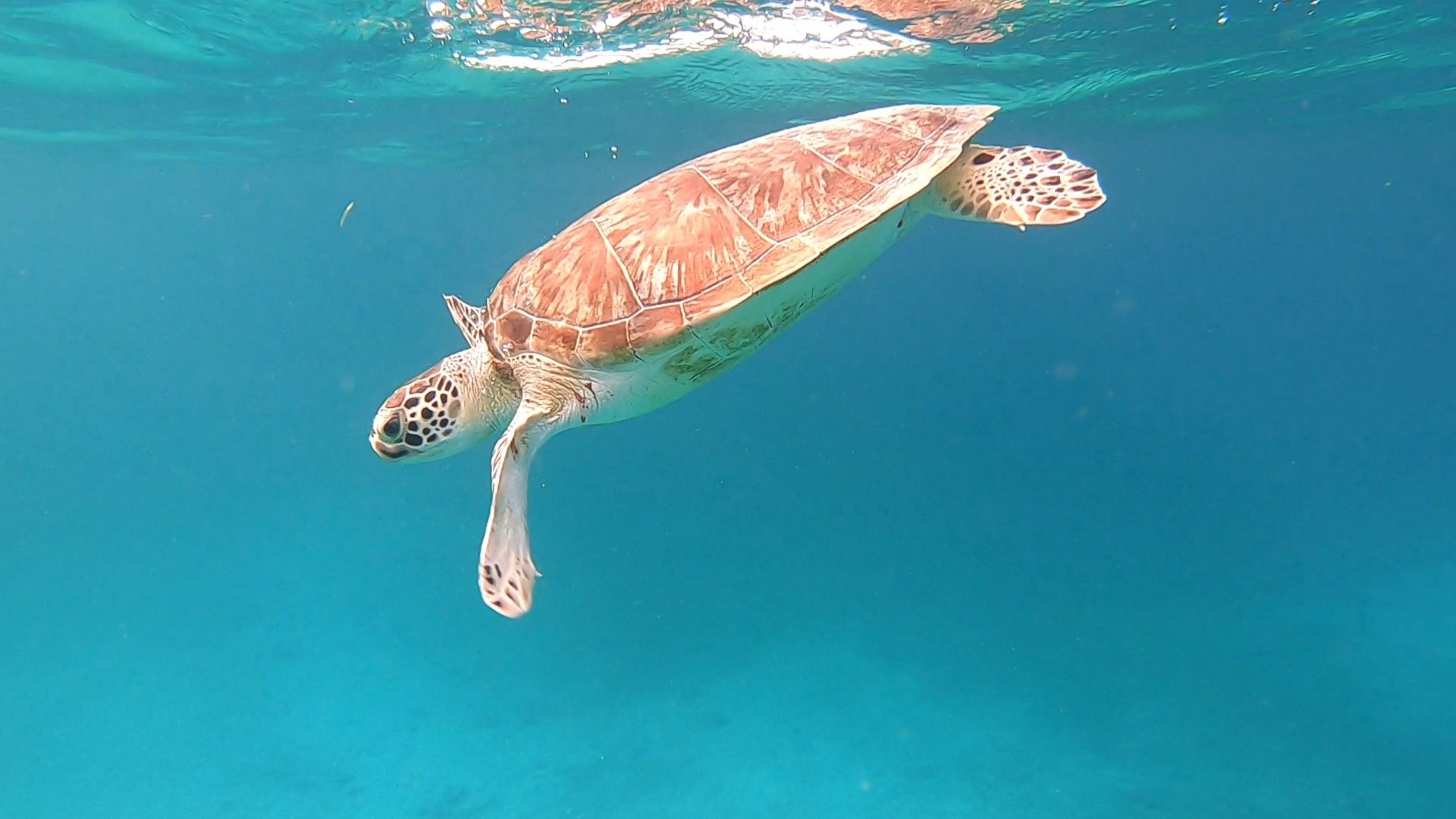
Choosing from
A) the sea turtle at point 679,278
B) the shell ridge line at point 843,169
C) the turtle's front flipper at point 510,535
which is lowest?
the turtle's front flipper at point 510,535

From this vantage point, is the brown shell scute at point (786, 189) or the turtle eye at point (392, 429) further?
the turtle eye at point (392, 429)

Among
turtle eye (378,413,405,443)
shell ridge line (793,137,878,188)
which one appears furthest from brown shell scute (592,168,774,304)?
turtle eye (378,413,405,443)

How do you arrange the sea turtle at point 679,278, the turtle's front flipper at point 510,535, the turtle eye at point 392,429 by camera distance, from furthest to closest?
the turtle eye at point 392,429, the sea turtle at point 679,278, the turtle's front flipper at point 510,535

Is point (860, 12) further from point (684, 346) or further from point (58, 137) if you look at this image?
point (58, 137)

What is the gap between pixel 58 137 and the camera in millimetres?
17422

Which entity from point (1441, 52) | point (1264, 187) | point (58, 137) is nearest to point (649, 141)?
point (58, 137)

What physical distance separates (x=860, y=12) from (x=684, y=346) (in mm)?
7391

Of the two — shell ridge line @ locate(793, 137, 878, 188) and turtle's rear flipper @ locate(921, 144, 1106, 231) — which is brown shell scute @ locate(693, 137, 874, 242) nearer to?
shell ridge line @ locate(793, 137, 878, 188)

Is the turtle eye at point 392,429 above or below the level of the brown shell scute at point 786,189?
below

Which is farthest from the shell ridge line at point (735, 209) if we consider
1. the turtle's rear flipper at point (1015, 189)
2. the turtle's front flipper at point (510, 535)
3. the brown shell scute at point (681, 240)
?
the turtle's front flipper at point (510, 535)

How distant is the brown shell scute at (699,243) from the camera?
148 inches

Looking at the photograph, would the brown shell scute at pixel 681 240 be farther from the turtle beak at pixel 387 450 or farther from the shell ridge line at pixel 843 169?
the turtle beak at pixel 387 450

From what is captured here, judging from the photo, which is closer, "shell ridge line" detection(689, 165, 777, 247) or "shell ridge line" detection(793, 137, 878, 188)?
"shell ridge line" detection(689, 165, 777, 247)

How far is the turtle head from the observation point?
13.5ft
